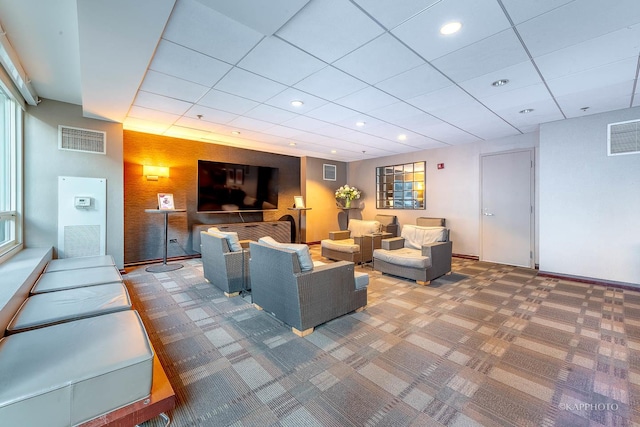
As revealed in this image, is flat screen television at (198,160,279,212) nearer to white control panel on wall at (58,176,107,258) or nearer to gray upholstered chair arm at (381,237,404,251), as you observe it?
white control panel on wall at (58,176,107,258)

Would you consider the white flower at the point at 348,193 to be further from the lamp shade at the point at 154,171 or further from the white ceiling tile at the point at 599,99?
the white ceiling tile at the point at 599,99

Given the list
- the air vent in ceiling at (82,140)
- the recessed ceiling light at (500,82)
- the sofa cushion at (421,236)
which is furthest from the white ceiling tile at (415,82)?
the air vent in ceiling at (82,140)

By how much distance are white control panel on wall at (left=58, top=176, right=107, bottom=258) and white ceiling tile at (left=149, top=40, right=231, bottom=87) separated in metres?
2.63

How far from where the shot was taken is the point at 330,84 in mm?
3055

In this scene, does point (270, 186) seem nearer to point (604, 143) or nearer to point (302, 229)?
point (302, 229)

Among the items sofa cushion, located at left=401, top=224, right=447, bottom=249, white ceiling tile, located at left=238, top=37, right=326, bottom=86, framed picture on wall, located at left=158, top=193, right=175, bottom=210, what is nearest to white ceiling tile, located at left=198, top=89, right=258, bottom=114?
white ceiling tile, located at left=238, top=37, right=326, bottom=86

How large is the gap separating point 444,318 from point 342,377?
1.55 meters

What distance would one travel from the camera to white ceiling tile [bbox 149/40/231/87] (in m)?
2.43

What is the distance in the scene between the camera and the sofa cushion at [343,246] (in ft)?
17.2

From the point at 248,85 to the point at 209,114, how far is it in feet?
4.40

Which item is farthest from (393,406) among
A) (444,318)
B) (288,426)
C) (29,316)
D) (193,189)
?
(193,189)

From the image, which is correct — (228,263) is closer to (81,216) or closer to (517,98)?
(81,216)

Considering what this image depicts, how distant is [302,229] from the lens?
25.2ft

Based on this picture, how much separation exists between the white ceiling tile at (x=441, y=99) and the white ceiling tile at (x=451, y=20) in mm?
923
